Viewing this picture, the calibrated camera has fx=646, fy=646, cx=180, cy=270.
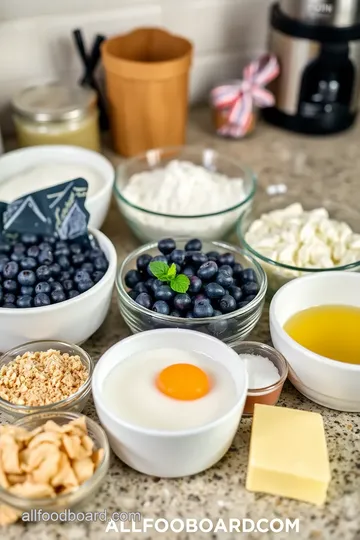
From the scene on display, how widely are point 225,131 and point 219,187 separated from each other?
362mm

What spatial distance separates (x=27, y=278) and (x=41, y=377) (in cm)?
17

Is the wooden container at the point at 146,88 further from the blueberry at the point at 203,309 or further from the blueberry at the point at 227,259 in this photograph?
the blueberry at the point at 203,309

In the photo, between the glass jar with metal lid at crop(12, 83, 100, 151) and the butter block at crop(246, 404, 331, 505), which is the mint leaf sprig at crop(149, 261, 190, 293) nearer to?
the butter block at crop(246, 404, 331, 505)

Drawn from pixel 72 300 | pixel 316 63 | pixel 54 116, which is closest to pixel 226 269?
pixel 72 300

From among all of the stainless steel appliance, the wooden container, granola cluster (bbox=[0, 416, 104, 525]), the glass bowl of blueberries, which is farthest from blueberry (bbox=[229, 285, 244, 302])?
the stainless steel appliance

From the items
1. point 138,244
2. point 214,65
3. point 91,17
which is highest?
point 91,17

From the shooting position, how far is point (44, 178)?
1248mm

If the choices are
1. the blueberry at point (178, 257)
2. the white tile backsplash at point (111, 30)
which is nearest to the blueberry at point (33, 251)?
the blueberry at point (178, 257)

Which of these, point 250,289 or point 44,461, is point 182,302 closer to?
point 250,289

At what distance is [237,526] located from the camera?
0.77m

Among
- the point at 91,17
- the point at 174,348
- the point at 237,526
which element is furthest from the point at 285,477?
the point at 91,17

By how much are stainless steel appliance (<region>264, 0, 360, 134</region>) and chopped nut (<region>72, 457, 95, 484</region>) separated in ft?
3.45

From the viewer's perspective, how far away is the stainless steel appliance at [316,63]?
141cm

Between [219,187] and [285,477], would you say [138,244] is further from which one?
[285,477]
